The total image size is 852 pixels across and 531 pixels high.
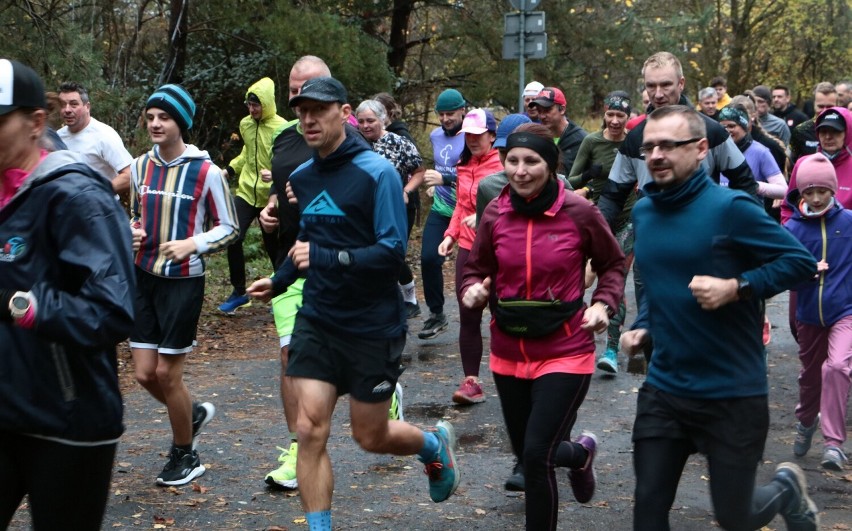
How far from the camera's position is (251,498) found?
6289 mm

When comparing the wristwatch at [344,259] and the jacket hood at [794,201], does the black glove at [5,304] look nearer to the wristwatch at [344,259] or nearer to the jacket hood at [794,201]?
the wristwatch at [344,259]

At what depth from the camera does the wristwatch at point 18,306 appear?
312 cm

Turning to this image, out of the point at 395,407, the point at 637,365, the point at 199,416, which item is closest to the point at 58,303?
the point at 395,407

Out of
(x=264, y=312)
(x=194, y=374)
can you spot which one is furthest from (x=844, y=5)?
(x=194, y=374)

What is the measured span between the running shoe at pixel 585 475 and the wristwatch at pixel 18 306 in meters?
3.23

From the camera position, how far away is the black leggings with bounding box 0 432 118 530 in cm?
334

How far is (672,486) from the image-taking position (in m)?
4.38

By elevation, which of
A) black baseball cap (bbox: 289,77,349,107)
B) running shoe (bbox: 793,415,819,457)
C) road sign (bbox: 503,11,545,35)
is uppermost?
road sign (bbox: 503,11,545,35)

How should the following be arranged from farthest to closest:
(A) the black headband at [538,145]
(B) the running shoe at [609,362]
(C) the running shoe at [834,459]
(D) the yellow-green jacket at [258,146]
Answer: (D) the yellow-green jacket at [258,146] → (B) the running shoe at [609,362] → (C) the running shoe at [834,459] → (A) the black headband at [538,145]

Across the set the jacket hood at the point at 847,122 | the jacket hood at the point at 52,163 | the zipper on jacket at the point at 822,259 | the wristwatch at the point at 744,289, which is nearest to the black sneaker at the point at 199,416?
the jacket hood at the point at 52,163

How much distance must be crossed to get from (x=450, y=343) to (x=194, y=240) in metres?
5.21

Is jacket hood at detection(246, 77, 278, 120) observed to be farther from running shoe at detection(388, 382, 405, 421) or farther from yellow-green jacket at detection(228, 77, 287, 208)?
running shoe at detection(388, 382, 405, 421)

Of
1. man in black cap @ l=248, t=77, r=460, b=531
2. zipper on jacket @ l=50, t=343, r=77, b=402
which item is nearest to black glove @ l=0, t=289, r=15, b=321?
zipper on jacket @ l=50, t=343, r=77, b=402

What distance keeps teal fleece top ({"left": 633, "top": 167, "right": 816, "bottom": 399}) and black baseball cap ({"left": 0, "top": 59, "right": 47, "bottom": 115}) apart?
2.37 meters
